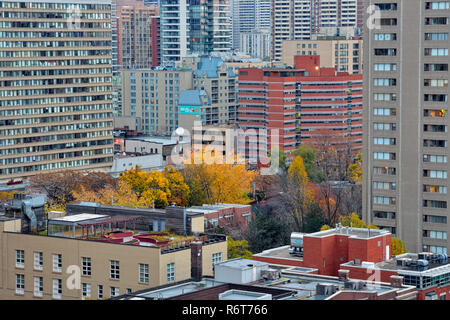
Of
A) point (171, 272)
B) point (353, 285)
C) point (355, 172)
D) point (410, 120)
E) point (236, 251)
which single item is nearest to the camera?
point (353, 285)

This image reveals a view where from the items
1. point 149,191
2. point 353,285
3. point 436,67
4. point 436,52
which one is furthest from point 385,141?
point 353,285

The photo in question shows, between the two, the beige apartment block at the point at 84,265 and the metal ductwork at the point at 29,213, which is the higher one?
the metal ductwork at the point at 29,213

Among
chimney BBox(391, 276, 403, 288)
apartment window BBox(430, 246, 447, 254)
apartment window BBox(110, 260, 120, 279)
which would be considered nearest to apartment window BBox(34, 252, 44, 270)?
apartment window BBox(110, 260, 120, 279)

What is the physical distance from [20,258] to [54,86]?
280ft

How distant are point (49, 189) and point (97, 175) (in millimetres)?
7803

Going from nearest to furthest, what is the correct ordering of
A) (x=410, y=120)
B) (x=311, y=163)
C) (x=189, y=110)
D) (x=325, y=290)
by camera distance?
1. (x=325, y=290)
2. (x=410, y=120)
3. (x=311, y=163)
4. (x=189, y=110)

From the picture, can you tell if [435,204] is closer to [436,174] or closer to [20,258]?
[436,174]

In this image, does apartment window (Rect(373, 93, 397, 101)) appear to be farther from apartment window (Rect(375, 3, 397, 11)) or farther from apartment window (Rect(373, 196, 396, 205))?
apartment window (Rect(373, 196, 396, 205))

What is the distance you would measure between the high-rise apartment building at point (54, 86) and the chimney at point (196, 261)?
85.4 m

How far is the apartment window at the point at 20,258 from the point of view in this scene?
4769 centimetres

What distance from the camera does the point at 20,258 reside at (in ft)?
157

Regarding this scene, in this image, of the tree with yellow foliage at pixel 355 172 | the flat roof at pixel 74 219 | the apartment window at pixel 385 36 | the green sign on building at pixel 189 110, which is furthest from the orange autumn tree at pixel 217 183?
the green sign on building at pixel 189 110

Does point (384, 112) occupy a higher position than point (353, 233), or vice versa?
point (384, 112)

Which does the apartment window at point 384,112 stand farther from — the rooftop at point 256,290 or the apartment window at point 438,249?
the rooftop at point 256,290
